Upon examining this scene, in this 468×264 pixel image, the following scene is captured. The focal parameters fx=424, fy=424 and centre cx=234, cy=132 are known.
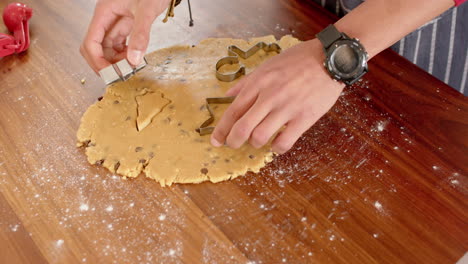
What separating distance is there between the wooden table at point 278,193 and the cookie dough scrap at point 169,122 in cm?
3

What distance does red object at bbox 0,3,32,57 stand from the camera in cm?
123

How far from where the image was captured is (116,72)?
106 cm

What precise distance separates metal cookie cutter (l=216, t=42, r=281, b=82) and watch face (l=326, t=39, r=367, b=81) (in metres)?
0.29

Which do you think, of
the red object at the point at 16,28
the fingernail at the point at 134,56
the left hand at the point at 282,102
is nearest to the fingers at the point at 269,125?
the left hand at the point at 282,102

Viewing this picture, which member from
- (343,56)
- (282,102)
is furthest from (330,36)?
(282,102)

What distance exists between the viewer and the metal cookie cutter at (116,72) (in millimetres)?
1049

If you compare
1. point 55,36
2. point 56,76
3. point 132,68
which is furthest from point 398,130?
point 55,36

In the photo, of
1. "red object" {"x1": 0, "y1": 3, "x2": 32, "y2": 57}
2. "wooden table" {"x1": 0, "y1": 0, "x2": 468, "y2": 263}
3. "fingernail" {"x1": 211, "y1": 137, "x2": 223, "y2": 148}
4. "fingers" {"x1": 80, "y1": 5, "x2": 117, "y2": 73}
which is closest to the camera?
"wooden table" {"x1": 0, "y1": 0, "x2": 468, "y2": 263}

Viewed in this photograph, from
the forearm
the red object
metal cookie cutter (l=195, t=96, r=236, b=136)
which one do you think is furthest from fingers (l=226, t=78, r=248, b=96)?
the red object

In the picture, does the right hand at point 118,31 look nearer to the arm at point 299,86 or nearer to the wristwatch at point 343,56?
the arm at point 299,86

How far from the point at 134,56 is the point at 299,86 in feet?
1.34

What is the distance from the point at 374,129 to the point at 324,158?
0.15 m

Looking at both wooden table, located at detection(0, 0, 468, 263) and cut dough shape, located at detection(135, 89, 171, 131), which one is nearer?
wooden table, located at detection(0, 0, 468, 263)

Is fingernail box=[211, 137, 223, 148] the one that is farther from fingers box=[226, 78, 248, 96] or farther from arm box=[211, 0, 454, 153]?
fingers box=[226, 78, 248, 96]
